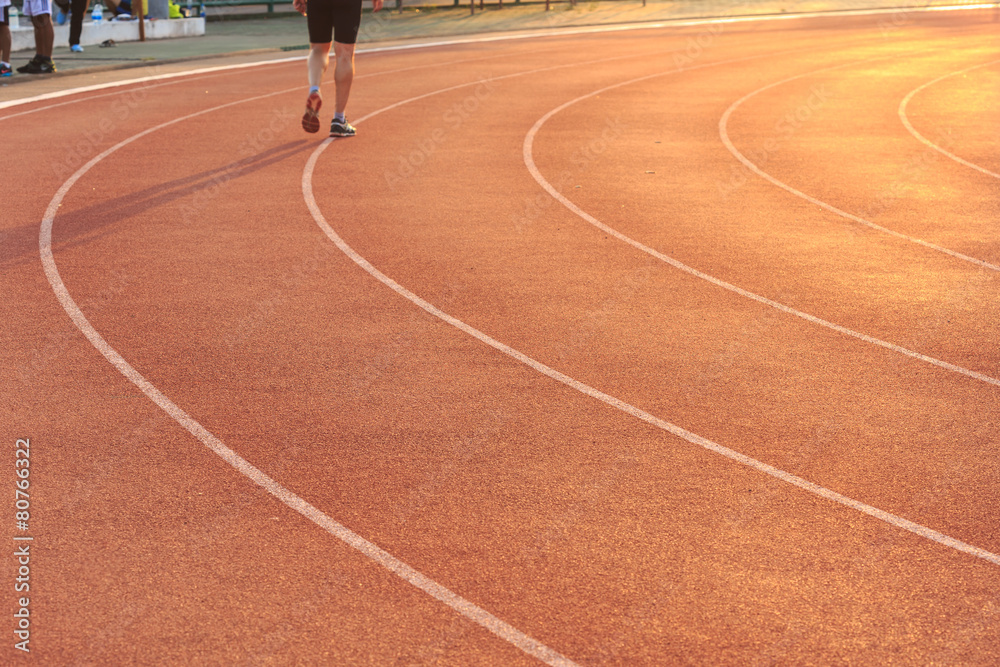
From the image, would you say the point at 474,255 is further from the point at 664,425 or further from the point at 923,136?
the point at 923,136

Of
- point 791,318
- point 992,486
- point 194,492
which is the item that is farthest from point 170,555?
point 791,318

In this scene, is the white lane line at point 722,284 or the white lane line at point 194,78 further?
the white lane line at point 194,78

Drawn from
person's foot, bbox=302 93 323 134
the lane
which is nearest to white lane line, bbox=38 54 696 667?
the lane

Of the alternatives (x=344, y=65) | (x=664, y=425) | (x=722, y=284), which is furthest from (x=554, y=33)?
(x=664, y=425)

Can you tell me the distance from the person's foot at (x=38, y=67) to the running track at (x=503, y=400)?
6.18 metres

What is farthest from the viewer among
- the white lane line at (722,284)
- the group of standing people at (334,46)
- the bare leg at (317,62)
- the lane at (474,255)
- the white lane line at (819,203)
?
the bare leg at (317,62)

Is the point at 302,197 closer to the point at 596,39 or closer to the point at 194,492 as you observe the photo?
the point at 194,492

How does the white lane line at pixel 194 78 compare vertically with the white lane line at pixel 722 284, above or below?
above

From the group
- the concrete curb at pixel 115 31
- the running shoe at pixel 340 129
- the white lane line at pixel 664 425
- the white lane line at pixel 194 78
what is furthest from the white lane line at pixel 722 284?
the concrete curb at pixel 115 31

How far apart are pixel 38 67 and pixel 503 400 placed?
47.6ft

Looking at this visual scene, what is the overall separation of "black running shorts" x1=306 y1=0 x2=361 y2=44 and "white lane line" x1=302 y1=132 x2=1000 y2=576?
12.3 ft

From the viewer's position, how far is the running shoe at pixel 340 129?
1261 centimetres

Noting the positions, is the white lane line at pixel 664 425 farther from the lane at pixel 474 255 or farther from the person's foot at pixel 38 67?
the person's foot at pixel 38 67

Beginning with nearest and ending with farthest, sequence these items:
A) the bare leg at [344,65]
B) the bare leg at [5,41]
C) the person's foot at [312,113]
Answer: the person's foot at [312,113] < the bare leg at [344,65] < the bare leg at [5,41]
